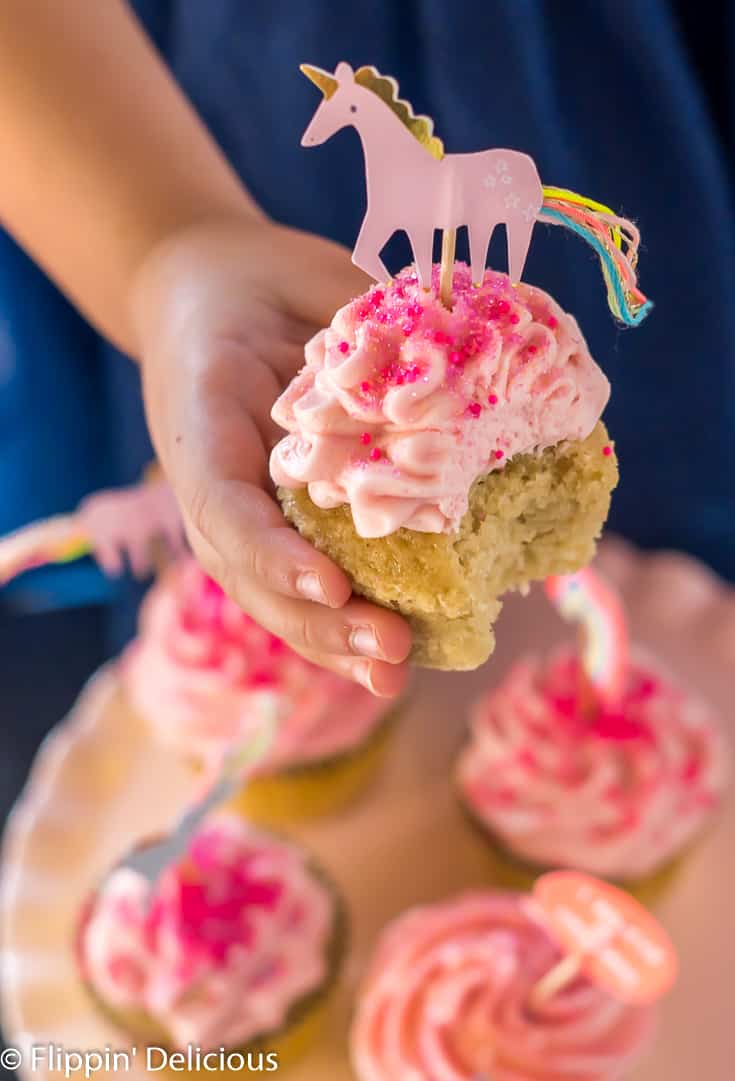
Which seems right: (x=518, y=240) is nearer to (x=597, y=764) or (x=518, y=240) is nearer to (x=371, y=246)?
(x=371, y=246)

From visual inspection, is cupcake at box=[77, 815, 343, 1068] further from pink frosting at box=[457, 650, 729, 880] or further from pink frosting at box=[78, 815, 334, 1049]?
pink frosting at box=[457, 650, 729, 880]

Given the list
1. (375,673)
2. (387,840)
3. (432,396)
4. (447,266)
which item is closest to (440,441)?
(432,396)

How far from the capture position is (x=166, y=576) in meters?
2.05

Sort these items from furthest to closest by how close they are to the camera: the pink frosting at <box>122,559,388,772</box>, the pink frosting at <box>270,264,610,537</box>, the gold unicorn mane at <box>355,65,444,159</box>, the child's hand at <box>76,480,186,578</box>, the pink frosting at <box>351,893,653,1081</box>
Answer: the pink frosting at <box>122,559,388,772</box>
the child's hand at <box>76,480,186,578</box>
the pink frosting at <box>351,893,653,1081</box>
the pink frosting at <box>270,264,610,537</box>
the gold unicorn mane at <box>355,65,444,159</box>

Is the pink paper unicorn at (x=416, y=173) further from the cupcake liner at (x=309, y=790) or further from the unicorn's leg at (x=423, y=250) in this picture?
the cupcake liner at (x=309, y=790)

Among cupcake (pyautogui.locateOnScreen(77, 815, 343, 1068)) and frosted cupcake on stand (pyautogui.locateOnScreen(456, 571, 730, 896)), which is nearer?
cupcake (pyautogui.locateOnScreen(77, 815, 343, 1068))

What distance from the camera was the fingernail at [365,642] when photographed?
0.96 m

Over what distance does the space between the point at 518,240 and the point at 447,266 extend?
0.22ft

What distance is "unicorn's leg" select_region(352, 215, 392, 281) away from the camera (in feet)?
2.73

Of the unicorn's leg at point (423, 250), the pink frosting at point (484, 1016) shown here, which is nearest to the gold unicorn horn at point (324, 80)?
the unicorn's leg at point (423, 250)

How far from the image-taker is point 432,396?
896 millimetres

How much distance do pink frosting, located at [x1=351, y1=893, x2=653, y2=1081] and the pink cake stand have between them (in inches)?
3.3

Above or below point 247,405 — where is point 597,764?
below

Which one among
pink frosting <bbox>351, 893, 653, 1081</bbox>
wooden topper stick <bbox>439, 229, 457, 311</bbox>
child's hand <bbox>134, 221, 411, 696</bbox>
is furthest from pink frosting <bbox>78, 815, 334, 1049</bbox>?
wooden topper stick <bbox>439, 229, 457, 311</bbox>
